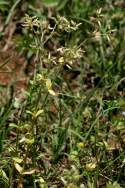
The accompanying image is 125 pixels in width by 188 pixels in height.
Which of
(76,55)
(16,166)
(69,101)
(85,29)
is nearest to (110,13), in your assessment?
(85,29)

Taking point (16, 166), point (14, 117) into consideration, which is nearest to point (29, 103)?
point (14, 117)

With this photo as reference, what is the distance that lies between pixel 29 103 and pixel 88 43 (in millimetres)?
908

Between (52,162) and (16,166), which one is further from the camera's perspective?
(52,162)

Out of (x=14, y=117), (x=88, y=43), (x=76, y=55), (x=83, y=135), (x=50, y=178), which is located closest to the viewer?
(x=76, y=55)

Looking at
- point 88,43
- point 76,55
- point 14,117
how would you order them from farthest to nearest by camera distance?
1. point 88,43
2. point 14,117
3. point 76,55

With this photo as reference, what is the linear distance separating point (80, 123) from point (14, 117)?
36cm

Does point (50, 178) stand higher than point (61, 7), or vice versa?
point (61, 7)

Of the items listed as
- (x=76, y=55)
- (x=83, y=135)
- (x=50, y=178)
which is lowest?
(x=50, y=178)

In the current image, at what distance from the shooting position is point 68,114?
2.72 m

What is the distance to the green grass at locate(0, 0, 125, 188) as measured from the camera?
2.21 m

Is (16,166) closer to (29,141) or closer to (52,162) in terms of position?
(29,141)

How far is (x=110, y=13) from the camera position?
3389 millimetres

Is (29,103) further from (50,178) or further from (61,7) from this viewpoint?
(61,7)

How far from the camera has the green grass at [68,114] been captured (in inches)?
87.0
